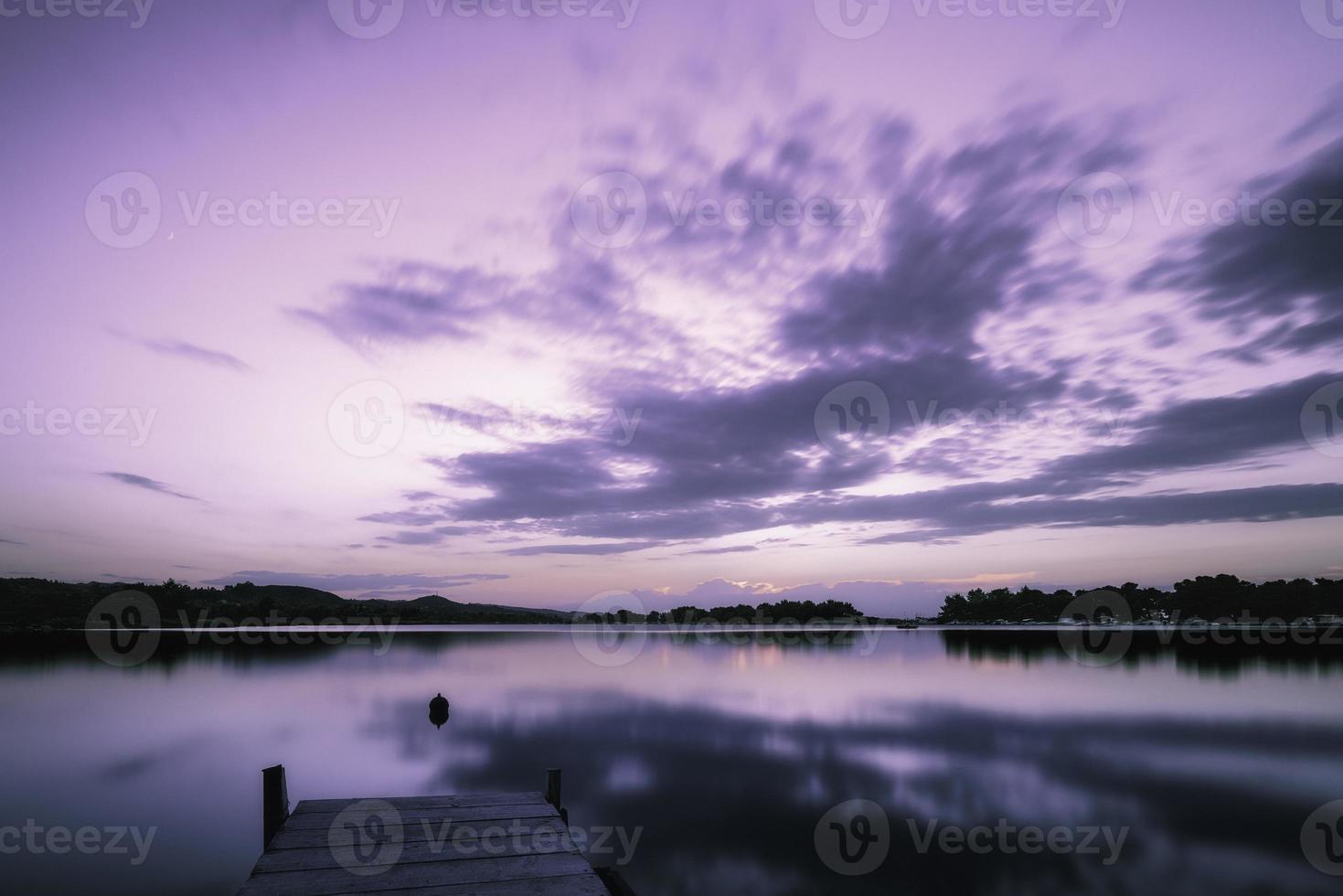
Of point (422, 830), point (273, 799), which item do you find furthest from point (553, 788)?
point (273, 799)

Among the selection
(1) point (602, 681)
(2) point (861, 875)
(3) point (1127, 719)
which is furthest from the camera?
(1) point (602, 681)

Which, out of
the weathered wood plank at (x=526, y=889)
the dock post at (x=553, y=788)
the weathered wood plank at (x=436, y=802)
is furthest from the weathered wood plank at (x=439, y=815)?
the weathered wood plank at (x=526, y=889)

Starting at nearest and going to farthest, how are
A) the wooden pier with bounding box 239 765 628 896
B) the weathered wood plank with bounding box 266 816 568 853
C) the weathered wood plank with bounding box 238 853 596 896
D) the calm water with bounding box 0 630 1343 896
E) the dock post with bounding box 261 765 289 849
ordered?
the weathered wood plank with bounding box 238 853 596 896 → the wooden pier with bounding box 239 765 628 896 → the weathered wood plank with bounding box 266 816 568 853 → the dock post with bounding box 261 765 289 849 → the calm water with bounding box 0 630 1343 896

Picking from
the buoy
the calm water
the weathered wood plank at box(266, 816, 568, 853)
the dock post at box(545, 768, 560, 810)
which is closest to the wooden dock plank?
the weathered wood plank at box(266, 816, 568, 853)

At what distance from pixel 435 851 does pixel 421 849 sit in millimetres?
297

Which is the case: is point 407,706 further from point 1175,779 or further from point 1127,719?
point 1127,719

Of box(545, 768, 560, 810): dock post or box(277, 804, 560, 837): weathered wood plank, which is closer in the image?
box(277, 804, 560, 837): weathered wood plank

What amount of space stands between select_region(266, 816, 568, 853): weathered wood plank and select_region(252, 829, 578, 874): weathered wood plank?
0.24 m

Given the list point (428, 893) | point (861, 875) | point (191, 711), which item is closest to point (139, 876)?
point (428, 893)

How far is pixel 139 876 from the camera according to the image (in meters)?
16.9

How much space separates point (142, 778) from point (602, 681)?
4274 centimetres

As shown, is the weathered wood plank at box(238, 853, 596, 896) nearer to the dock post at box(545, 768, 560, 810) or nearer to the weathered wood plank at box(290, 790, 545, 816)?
the weathered wood plank at box(290, 790, 545, 816)

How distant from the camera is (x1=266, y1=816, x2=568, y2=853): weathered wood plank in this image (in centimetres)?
1210

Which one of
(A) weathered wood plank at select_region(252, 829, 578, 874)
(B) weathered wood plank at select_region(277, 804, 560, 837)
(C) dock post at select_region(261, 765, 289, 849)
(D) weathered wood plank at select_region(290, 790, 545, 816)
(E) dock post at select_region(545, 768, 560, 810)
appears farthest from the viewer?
(E) dock post at select_region(545, 768, 560, 810)
